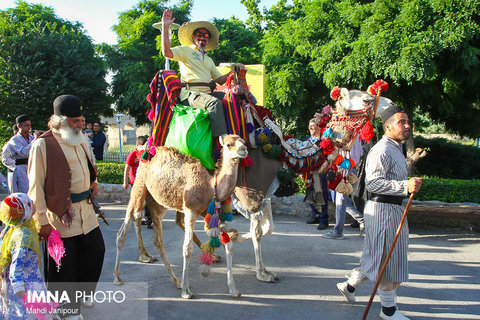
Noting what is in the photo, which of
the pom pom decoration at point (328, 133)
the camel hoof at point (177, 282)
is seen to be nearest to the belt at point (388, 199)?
the pom pom decoration at point (328, 133)

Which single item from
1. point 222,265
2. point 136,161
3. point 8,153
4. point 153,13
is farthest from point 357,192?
point 153,13

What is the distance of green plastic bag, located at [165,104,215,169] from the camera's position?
431 centimetres

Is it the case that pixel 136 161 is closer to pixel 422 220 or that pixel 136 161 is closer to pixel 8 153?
pixel 8 153

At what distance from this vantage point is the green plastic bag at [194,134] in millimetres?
4309

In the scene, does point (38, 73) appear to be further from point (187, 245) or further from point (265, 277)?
point (265, 277)

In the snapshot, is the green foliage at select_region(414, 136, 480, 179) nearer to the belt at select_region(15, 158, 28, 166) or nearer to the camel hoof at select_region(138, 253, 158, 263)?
the camel hoof at select_region(138, 253, 158, 263)

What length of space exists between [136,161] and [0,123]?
11549 mm

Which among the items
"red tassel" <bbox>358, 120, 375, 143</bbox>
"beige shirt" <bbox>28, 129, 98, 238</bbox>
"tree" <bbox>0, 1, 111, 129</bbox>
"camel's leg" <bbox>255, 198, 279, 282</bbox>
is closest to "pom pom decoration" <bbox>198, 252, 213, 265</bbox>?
"camel's leg" <bbox>255, 198, 279, 282</bbox>

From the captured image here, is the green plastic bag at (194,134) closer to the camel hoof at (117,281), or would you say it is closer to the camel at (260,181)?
the camel at (260,181)

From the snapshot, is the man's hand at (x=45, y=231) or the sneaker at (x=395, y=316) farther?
the sneaker at (x=395, y=316)

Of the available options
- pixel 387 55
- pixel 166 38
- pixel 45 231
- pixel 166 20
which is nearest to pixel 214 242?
pixel 45 231

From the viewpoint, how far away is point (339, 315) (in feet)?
12.3

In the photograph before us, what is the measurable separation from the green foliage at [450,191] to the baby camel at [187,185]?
5.49 meters

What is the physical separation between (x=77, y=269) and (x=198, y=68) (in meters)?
2.84
